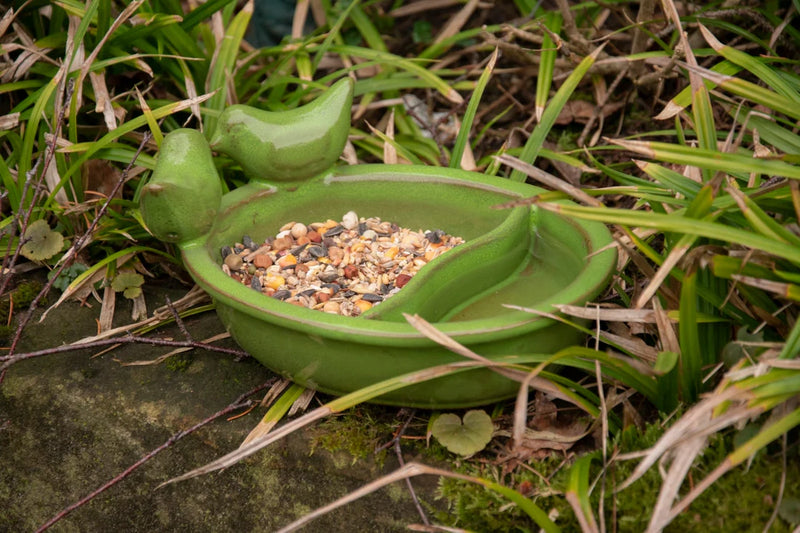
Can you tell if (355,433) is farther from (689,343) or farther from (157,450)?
(689,343)

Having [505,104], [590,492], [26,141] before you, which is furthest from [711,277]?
[26,141]

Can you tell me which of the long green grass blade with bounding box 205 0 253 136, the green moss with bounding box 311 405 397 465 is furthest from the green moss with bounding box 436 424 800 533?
the long green grass blade with bounding box 205 0 253 136

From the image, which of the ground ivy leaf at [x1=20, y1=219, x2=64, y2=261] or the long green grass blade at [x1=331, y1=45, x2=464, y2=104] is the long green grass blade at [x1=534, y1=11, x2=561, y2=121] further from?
the ground ivy leaf at [x1=20, y1=219, x2=64, y2=261]

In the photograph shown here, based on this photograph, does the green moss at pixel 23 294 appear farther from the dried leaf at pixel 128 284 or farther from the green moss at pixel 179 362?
the green moss at pixel 179 362

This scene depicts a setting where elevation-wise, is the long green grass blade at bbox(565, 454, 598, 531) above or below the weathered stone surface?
above

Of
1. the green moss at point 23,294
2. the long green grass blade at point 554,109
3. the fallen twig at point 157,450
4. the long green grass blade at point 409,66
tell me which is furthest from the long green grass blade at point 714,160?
the green moss at point 23,294

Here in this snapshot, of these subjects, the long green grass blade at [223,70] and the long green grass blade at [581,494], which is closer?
the long green grass blade at [581,494]

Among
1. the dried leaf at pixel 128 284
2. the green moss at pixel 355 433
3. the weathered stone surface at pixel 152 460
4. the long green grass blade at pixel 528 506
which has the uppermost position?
the long green grass blade at pixel 528 506
